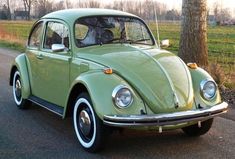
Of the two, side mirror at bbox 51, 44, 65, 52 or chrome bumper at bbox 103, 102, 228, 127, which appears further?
side mirror at bbox 51, 44, 65, 52

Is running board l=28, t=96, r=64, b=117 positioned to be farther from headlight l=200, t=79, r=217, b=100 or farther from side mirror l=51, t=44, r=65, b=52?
headlight l=200, t=79, r=217, b=100

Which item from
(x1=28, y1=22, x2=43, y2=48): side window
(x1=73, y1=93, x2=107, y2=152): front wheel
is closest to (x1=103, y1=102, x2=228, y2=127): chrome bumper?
(x1=73, y1=93, x2=107, y2=152): front wheel

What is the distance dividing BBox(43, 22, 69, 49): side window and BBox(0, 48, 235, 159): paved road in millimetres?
1231

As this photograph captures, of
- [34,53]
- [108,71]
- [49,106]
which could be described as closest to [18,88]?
[34,53]

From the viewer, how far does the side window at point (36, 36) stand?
7.21 m

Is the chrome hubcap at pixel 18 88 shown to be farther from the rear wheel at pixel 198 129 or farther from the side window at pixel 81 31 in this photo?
the rear wheel at pixel 198 129

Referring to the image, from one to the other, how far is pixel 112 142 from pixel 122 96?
0.92m

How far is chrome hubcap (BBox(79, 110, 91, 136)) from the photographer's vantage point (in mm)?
5266

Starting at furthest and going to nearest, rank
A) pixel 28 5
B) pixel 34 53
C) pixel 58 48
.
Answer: pixel 28 5, pixel 34 53, pixel 58 48

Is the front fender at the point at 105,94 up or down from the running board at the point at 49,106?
up

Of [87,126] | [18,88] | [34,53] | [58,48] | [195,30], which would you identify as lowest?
[87,126]

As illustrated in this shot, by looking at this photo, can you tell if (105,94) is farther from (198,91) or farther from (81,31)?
(81,31)

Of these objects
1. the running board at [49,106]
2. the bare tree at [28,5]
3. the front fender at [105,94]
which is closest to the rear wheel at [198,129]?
the front fender at [105,94]

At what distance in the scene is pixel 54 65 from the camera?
6.33 metres
